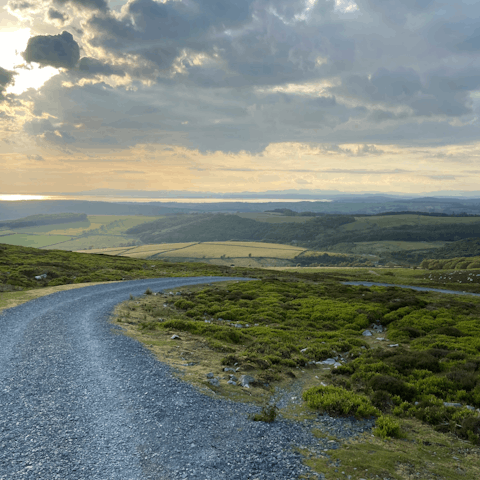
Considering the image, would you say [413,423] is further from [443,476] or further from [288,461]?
[288,461]

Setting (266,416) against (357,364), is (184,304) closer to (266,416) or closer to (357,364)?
(357,364)

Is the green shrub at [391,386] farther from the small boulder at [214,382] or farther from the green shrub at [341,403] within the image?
the small boulder at [214,382]

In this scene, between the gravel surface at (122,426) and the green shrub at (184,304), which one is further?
the green shrub at (184,304)

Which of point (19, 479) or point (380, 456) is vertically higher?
point (19, 479)

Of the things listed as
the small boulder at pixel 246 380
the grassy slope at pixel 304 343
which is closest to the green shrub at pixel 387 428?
the grassy slope at pixel 304 343

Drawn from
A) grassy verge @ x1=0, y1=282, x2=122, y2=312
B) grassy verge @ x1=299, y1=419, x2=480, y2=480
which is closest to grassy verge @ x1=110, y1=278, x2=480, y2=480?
grassy verge @ x1=299, y1=419, x2=480, y2=480

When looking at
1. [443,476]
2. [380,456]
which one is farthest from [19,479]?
[443,476]
